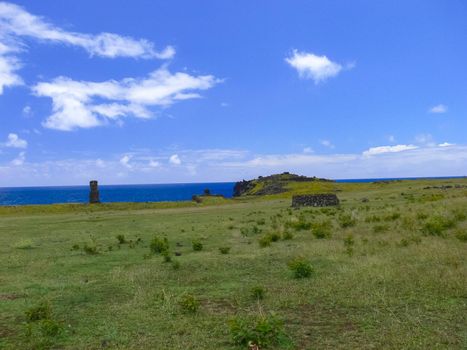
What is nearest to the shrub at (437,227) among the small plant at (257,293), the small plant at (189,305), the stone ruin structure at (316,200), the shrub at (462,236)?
the shrub at (462,236)

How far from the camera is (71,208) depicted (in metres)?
61.8

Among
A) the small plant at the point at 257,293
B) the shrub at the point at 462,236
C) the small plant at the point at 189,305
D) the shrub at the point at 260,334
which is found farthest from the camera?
the shrub at the point at 462,236

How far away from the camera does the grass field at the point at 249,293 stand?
937 centimetres

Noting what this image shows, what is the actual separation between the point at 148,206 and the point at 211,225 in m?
31.4

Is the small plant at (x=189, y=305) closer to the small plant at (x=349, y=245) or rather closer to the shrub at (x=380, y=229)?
the small plant at (x=349, y=245)

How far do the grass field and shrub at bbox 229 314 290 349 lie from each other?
0.02 metres

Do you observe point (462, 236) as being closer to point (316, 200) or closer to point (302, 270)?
point (302, 270)

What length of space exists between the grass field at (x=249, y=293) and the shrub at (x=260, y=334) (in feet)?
0.08

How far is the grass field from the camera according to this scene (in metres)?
9.37

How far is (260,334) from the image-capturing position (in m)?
8.87

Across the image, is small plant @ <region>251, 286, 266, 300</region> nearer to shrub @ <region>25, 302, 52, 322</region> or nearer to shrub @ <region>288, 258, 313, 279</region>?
shrub @ <region>288, 258, 313, 279</region>

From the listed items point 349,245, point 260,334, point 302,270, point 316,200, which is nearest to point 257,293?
point 302,270

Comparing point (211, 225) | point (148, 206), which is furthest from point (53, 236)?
point (148, 206)

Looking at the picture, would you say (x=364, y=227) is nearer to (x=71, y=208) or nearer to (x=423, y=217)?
(x=423, y=217)
